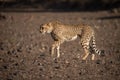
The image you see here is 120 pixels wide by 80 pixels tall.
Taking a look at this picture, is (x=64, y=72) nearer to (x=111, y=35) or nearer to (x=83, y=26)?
(x=83, y=26)

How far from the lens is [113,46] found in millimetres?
14516

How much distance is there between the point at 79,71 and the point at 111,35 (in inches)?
309

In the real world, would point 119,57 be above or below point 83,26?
below

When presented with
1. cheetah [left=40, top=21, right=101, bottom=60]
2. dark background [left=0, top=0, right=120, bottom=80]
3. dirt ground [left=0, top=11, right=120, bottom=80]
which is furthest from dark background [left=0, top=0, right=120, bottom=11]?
cheetah [left=40, top=21, right=101, bottom=60]

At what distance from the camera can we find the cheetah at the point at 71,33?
12.0 m

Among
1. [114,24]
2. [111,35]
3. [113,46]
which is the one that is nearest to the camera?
[113,46]

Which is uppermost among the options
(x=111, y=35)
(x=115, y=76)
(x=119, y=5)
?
(x=119, y=5)

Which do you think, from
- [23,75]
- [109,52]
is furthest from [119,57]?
[23,75]

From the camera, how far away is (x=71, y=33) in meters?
12.2

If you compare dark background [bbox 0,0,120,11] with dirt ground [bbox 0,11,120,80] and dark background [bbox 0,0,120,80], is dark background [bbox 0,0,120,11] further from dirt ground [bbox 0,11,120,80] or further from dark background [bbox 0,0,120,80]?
dirt ground [bbox 0,11,120,80]

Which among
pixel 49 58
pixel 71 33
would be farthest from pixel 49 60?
pixel 71 33

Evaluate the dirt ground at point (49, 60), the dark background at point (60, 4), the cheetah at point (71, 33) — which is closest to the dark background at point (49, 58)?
the dirt ground at point (49, 60)

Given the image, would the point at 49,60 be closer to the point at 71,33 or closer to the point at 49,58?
the point at 49,58

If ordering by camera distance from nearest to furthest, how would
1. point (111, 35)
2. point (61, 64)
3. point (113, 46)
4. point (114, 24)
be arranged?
1. point (61, 64)
2. point (113, 46)
3. point (111, 35)
4. point (114, 24)
